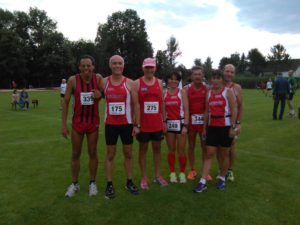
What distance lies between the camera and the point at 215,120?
5.18 metres

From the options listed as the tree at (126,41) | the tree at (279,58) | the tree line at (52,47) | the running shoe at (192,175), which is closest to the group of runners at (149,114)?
the running shoe at (192,175)

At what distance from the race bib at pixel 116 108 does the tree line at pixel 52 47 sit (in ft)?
170

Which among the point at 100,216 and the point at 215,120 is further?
the point at 215,120

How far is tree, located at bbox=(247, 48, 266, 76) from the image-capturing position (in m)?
86.0

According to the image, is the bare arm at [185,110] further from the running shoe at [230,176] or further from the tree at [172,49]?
the tree at [172,49]

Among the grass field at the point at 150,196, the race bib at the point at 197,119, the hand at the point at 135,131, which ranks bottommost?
the grass field at the point at 150,196

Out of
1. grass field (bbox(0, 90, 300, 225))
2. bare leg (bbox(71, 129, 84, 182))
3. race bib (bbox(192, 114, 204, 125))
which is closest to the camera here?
grass field (bbox(0, 90, 300, 225))

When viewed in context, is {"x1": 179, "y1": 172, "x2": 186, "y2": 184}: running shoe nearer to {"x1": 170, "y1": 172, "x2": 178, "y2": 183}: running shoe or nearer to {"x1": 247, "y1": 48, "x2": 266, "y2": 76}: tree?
{"x1": 170, "y1": 172, "x2": 178, "y2": 183}: running shoe

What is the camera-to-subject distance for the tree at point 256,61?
86.0 meters

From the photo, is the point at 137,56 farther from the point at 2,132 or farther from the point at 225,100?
the point at 225,100

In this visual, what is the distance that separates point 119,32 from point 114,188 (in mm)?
65711

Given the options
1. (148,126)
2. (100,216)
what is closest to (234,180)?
(148,126)

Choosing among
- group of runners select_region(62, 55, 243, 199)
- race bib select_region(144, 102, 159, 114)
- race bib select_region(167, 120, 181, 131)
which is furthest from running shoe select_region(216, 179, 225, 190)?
race bib select_region(144, 102, 159, 114)

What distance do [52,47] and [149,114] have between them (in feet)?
197
